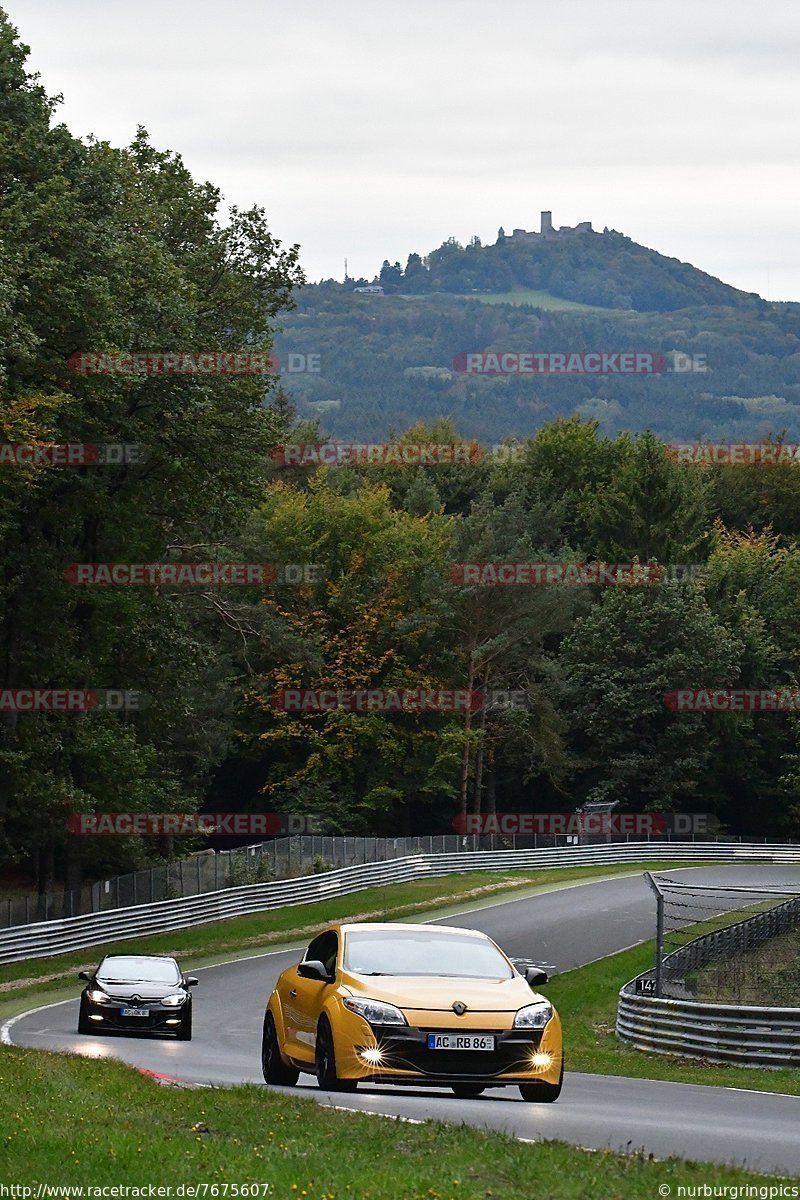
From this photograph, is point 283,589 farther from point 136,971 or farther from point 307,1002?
point 307,1002

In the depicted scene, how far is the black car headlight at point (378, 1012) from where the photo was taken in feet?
42.2

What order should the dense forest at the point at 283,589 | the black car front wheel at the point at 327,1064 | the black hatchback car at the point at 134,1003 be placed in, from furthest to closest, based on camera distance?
the dense forest at the point at 283,589
the black hatchback car at the point at 134,1003
the black car front wheel at the point at 327,1064

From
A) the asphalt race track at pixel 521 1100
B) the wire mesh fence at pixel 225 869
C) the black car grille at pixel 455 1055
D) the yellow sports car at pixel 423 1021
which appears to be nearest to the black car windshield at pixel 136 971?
the asphalt race track at pixel 521 1100

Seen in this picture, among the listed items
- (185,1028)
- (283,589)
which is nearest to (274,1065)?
(185,1028)

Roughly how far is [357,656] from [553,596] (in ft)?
31.1

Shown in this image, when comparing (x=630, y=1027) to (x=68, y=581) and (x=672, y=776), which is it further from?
(x=672, y=776)

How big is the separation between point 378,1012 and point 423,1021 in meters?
0.34

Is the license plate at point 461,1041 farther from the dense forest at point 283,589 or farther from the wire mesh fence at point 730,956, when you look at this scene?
the dense forest at point 283,589

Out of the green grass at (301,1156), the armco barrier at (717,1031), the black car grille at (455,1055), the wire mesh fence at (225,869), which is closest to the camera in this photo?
the green grass at (301,1156)

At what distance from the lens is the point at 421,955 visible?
14.0 metres

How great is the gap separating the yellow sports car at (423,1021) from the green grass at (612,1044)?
525 centimetres

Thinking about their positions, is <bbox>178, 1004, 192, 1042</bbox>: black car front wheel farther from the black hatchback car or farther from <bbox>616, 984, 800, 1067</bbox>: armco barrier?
<bbox>616, 984, 800, 1067</bbox>: armco barrier

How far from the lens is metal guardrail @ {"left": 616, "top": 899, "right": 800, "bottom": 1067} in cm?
2172

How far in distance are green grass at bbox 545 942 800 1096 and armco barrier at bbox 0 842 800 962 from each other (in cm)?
1271
